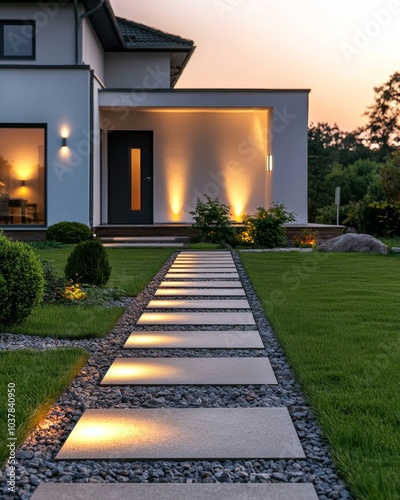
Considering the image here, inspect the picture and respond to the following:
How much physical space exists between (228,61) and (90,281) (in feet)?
50.9

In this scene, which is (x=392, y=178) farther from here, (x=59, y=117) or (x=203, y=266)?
(x=59, y=117)

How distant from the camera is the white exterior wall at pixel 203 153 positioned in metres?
16.8

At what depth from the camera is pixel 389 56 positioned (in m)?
27.4

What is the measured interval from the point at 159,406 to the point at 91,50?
1453 centimetres

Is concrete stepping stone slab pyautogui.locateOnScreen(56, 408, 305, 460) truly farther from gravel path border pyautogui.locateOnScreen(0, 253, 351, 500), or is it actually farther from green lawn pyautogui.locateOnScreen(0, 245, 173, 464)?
green lawn pyautogui.locateOnScreen(0, 245, 173, 464)

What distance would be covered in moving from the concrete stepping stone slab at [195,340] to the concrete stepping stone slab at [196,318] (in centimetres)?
36

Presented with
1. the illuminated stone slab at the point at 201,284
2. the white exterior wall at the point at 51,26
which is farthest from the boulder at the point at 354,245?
the white exterior wall at the point at 51,26

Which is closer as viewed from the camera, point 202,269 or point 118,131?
point 202,269

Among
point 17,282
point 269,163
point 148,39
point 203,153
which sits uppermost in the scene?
point 148,39

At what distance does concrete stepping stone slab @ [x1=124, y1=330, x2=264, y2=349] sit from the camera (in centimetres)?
466

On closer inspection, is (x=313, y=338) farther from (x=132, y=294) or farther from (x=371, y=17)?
(x=371, y=17)

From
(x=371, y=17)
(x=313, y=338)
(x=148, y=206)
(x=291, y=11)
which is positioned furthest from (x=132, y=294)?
(x=291, y=11)

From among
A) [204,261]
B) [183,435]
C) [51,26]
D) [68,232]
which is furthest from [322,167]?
[183,435]

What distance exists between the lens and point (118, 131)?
16750 mm
